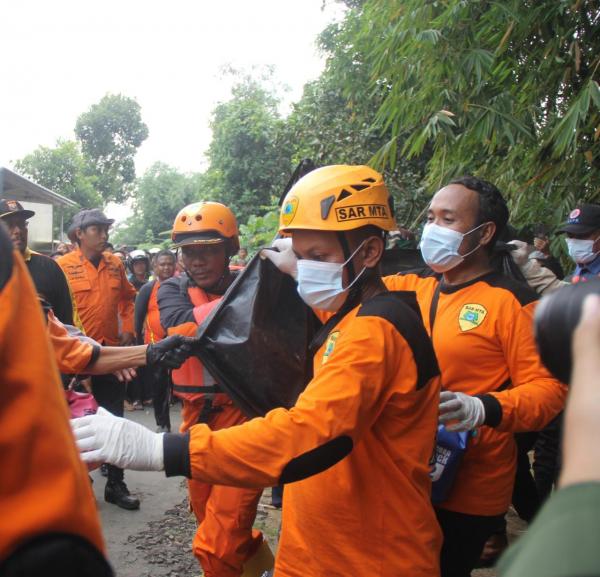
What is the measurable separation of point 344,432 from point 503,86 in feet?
14.9

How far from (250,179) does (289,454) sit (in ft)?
64.8

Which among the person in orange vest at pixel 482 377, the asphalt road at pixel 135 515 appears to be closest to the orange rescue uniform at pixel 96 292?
the asphalt road at pixel 135 515

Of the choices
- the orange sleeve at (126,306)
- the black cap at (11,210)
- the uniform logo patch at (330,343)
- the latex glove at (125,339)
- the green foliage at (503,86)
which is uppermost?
the green foliage at (503,86)

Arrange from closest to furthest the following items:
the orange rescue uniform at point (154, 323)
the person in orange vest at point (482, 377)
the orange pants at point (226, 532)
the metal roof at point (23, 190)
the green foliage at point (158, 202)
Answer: the person in orange vest at point (482, 377) < the orange pants at point (226, 532) < the orange rescue uniform at point (154, 323) < the metal roof at point (23, 190) < the green foliage at point (158, 202)

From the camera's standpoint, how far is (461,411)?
245 cm

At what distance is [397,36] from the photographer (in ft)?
17.5

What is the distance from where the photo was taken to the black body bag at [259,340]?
9.86 feet

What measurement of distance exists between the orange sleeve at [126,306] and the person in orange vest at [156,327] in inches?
10.9

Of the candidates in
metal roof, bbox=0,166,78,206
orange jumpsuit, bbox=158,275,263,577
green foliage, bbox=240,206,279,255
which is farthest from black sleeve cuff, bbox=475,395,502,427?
metal roof, bbox=0,166,78,206

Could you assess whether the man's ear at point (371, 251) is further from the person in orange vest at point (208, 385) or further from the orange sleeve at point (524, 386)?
the person in orange vest at point (208, 385)

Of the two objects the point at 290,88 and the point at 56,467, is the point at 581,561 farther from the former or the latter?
the point at 290,88

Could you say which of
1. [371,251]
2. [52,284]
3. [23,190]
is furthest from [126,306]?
[23,190]

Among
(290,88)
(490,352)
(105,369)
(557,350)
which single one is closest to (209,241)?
(105,369)

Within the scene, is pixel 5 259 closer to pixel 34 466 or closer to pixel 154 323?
pixel 34 466
